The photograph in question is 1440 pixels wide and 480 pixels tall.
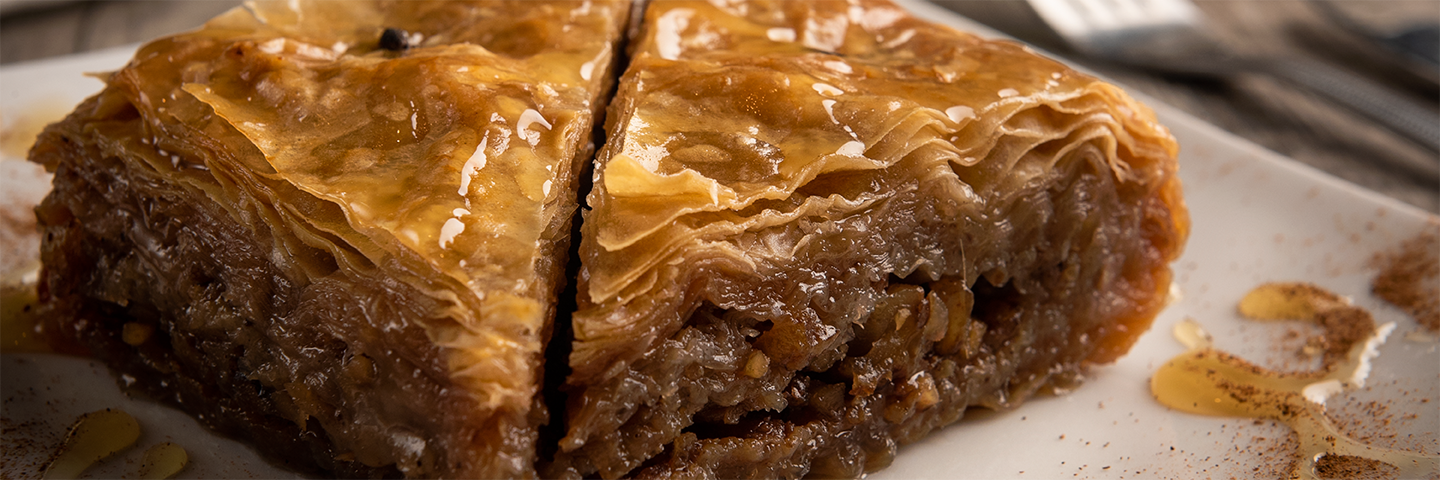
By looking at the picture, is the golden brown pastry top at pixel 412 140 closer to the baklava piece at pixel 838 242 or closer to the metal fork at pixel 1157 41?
the baklava piece at pixel 838 242

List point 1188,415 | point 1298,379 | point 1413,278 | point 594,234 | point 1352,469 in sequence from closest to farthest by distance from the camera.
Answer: point 594,234 < point 1352,469 < point 1188,415 < point 1298,379 < point 1413,278

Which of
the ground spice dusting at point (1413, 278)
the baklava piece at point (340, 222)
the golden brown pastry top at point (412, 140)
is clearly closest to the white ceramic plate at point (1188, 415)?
the ground spice dusting at point (1413, 278)

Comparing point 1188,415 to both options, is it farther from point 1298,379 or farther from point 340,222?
point 340,222

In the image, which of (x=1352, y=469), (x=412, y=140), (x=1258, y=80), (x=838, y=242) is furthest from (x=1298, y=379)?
(x=1258, y=80)

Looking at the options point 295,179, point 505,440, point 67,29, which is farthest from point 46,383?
point 67,29

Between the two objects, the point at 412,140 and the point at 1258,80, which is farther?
the point at 1258,80

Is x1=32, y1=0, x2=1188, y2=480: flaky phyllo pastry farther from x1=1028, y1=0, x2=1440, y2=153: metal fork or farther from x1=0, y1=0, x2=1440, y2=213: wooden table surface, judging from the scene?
x1=1028, y1=0, x2=1440, y2=153: metal fork

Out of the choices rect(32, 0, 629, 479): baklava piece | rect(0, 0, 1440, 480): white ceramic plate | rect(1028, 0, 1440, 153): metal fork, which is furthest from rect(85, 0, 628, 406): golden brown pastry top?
rect(1028, 0, 1440, 153): metal fork
